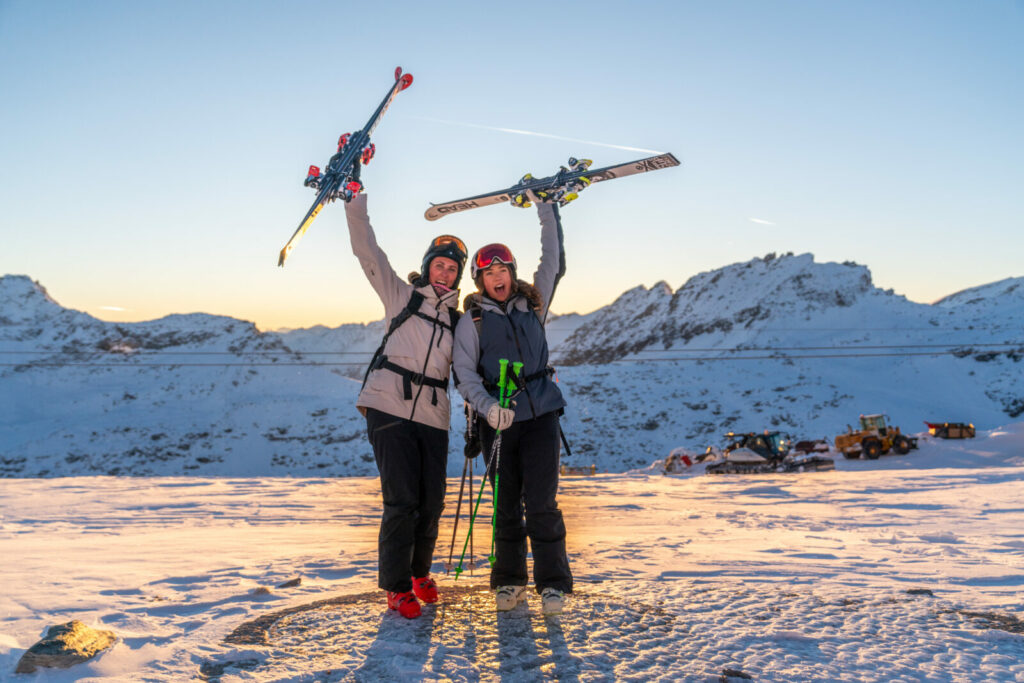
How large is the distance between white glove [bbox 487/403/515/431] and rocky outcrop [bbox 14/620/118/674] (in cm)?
231

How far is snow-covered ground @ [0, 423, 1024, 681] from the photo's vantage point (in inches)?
110

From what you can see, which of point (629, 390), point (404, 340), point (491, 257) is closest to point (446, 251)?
point (491, 257)

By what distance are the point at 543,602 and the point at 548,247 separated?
2612mm

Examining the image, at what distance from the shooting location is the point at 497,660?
2.84 meters

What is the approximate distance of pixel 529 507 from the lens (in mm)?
3859

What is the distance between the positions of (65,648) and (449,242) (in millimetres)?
3153

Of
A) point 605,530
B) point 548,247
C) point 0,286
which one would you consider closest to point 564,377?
point 605,530

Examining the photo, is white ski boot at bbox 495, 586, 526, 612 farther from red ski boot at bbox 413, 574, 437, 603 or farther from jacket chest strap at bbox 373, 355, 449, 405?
jacket chest strap at bbox 373, 355, 449, 405

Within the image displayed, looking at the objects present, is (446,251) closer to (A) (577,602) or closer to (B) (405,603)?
(B) (405,603)

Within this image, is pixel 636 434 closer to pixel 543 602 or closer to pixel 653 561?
pixel 653 561

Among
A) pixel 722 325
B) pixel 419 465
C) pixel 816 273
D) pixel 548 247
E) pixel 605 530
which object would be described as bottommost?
pixel 605 530

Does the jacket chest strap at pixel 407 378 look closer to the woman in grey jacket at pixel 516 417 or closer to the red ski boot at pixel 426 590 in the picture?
the woman in grey jacket at pixel 516 417

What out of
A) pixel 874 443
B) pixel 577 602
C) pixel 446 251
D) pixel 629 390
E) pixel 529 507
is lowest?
pixel 874 443

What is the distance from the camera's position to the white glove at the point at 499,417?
11.9ft
